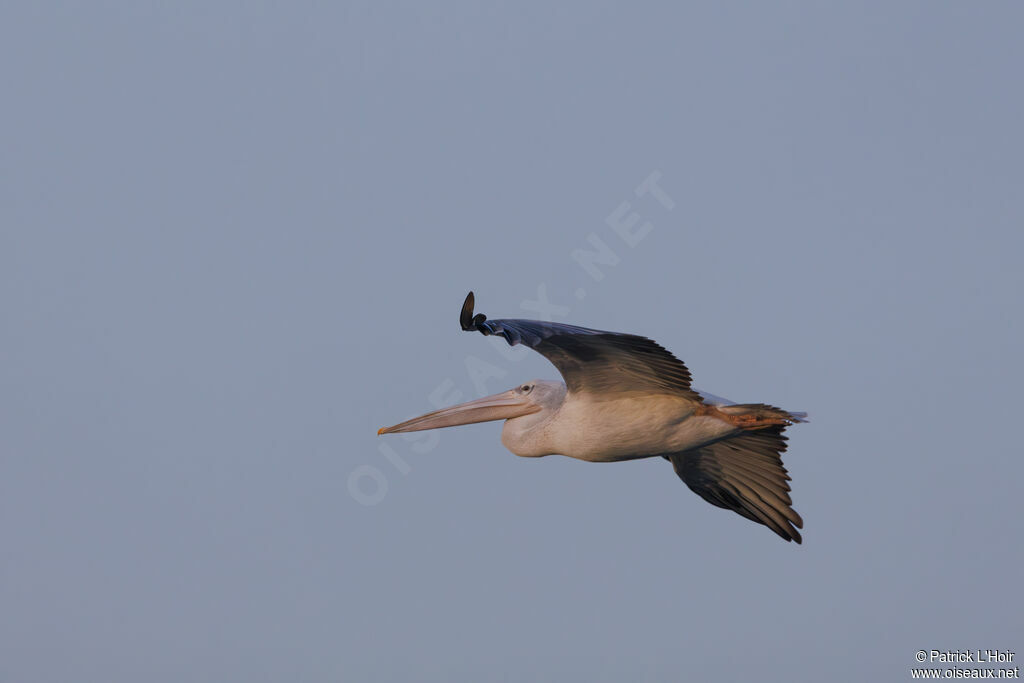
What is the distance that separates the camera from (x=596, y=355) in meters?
10.6

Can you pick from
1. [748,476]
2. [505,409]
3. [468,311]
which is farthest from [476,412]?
[468,311]

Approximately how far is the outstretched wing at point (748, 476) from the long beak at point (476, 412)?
5.23 ft

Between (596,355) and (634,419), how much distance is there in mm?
905

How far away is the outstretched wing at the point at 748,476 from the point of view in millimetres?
12445

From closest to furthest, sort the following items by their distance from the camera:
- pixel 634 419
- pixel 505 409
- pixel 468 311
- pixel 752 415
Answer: pixel 468 311 → pixel 634 419 → pixel 752 415 → pixel 505 409

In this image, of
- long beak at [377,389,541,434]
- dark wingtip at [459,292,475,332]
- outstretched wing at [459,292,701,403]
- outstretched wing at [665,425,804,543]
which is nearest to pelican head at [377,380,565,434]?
long beak at [377,389,541,434]

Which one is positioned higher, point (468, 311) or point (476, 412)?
point (468, 311)

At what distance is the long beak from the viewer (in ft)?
40.8

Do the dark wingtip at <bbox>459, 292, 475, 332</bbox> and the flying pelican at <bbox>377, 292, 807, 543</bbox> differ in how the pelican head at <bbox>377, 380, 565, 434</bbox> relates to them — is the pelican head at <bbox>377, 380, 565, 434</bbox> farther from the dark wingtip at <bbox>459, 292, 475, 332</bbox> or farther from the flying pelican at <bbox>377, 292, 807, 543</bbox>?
the dark wingtip at <bbox>459, 292, 475, 332</bbox>

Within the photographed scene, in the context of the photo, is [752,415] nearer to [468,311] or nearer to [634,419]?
[634,419]

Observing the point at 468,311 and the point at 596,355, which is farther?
the point at 596,355

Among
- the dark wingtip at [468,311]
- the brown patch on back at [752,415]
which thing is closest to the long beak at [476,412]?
the brown patch on back at [752,415]

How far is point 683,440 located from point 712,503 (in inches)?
66.9

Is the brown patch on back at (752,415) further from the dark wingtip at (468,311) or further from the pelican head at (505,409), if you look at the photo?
the dark wingtip at (468,311)
